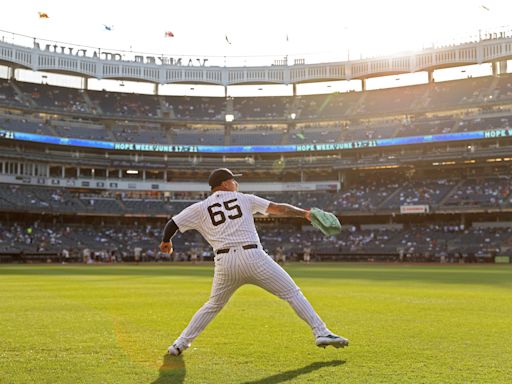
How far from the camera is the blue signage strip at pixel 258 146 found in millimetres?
65938

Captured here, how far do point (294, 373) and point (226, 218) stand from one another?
2.07m

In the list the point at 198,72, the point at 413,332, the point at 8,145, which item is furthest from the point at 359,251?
the point at 413,332

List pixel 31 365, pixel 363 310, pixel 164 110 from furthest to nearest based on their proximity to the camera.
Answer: pixel 164 110, pixel 363 310, pixel 31 365

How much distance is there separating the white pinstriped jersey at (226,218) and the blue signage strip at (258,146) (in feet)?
204

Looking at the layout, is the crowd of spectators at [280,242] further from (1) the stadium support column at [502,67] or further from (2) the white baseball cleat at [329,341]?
(2) the white baseball cleat at [329,341]

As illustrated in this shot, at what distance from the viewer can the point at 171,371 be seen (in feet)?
22.0

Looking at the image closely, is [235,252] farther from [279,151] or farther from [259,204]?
[279,151]

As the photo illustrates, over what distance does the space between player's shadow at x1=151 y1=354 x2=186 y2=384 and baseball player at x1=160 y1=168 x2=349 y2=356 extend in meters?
0.20

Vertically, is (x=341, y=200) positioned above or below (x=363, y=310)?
above

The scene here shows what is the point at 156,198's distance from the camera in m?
75.9

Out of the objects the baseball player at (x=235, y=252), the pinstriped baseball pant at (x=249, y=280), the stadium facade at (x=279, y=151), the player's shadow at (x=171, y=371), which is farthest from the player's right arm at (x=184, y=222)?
the stadium facade at (x=279, y=151)

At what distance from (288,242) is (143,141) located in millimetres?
24086

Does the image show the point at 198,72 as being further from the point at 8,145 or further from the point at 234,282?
the point at 234,282

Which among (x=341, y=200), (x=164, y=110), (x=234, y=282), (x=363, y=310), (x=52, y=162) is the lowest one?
(x=363, y=310)
